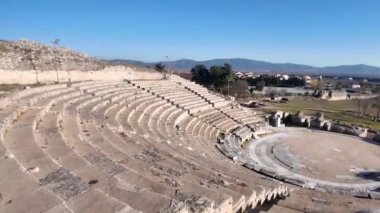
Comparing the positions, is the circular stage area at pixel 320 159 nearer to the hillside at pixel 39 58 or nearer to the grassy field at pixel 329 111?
the grassy field at pixel 329 111

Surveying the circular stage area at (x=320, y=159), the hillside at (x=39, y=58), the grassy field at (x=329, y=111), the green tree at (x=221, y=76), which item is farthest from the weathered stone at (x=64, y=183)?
the green tree at (x=221, y=76)

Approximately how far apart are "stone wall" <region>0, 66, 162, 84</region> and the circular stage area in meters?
12.1

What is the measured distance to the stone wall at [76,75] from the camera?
18.5 meters

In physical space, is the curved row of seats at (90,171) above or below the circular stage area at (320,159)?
above

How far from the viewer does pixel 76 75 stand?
76.4 ft

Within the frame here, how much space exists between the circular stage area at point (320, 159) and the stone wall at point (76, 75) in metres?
12.1

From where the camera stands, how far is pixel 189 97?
29672mm

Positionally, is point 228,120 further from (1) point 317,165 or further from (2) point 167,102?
(1) point 317,165

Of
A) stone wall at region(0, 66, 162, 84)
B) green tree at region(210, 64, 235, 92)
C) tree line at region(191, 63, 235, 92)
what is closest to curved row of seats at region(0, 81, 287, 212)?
stone wall at region(0, 66, 162, 84)

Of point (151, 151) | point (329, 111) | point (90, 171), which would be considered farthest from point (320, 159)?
point (329, 111)

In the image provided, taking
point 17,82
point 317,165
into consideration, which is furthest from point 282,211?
point 17,82

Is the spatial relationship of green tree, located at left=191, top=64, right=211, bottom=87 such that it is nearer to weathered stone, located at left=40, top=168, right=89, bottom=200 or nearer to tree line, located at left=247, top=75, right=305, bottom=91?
tree line, located at left=247, top=75, right=305, bottom=91

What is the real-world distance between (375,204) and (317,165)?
9.16 metres

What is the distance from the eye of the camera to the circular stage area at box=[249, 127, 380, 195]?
17.5m
